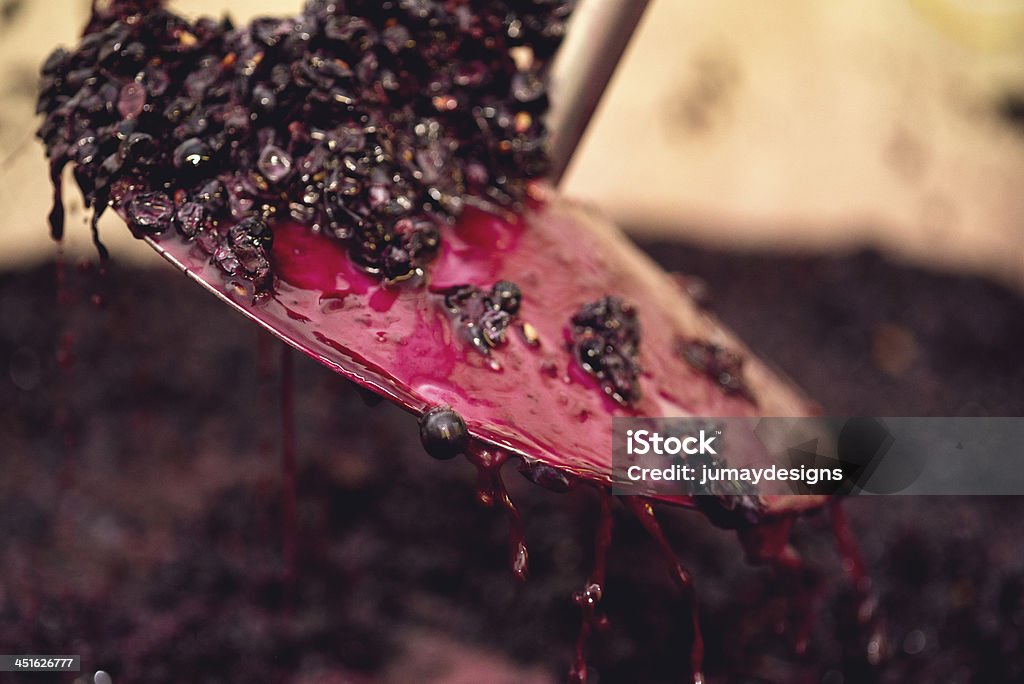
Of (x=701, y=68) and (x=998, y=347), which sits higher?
(x=701, y=68)

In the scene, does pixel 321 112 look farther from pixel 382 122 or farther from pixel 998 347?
pixel 998 347

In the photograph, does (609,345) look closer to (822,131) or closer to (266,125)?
(266,125)

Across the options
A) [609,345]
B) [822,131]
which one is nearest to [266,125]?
[609,345]

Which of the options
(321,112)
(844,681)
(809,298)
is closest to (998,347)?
(809,298)

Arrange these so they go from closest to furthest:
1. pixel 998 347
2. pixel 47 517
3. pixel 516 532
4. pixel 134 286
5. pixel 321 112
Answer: pixel 516 532, pixel 321 112, pixel 47 517, pixel 134 286, pixel 998 347

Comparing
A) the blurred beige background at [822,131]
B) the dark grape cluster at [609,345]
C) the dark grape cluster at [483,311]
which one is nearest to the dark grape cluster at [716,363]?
the dark grape cluster at [609,345]

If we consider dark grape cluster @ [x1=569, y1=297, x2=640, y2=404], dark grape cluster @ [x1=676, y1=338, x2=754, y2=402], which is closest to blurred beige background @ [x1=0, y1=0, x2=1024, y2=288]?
dark grape cluster @ [x1=676, y1=338, x2=754, y2=402]

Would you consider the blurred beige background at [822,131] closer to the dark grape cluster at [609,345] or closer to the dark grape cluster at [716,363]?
the dark grape cluster at [716,363]

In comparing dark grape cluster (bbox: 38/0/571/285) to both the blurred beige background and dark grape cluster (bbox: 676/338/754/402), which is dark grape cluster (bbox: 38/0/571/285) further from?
the blurred beige background
